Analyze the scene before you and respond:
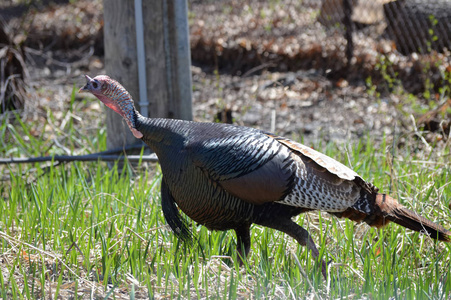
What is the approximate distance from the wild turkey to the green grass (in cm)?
18

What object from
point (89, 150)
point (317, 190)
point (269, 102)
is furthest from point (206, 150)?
point (269, 102)

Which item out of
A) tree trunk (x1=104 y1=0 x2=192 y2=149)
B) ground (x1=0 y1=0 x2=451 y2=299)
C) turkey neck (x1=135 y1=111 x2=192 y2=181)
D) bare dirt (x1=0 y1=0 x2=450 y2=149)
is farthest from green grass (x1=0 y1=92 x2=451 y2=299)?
bare dirt (x1=0 y1=0 x2=450 y2=149)

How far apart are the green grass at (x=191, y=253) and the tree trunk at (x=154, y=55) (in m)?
0.73

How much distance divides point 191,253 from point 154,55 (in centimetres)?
218

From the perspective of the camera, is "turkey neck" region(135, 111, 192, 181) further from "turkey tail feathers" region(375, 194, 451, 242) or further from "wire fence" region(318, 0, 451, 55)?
"wire fence" region(318, 0, 451, 55)

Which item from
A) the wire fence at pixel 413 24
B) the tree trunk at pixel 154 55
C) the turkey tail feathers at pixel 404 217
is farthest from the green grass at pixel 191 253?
the wire fence at pixel 413 24

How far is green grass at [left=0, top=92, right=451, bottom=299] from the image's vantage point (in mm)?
2576

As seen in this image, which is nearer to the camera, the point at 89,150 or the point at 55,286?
the point at 55,286

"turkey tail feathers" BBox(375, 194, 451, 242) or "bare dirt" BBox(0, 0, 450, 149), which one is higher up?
"bare dirt" BBox(0, 0, 450, 149)

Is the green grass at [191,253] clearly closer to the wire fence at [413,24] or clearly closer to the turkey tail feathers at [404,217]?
the turkey tail feathers at [404,217]

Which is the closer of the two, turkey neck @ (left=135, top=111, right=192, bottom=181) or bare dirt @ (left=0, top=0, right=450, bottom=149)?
turkey neck @ (left=135, top=111, right=192, bottom=181)

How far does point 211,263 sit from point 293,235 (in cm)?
43

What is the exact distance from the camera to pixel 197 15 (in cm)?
989

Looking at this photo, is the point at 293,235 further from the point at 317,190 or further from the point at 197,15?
the point at 197,15
